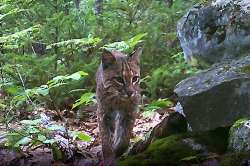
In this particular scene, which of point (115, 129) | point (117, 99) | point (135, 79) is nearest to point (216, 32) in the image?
point (135, 79)

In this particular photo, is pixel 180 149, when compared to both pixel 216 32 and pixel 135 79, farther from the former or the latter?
pixel 216 32

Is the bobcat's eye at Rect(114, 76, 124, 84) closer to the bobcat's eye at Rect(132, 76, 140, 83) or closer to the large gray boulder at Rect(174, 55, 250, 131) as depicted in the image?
the bobcat's eye at Rect(132, 76, 140, 83)

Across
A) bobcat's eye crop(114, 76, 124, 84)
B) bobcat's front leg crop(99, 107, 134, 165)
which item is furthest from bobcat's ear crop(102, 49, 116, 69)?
bobcat's front leg crop(99, 107, 134, 165)

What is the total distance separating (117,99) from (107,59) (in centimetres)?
51

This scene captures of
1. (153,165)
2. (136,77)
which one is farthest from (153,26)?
(153,165)

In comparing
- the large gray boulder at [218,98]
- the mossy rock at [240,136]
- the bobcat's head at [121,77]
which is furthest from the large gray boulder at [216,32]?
the mossy rock at [240,136]

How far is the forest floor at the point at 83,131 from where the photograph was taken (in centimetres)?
584

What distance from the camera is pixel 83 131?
8336 mm

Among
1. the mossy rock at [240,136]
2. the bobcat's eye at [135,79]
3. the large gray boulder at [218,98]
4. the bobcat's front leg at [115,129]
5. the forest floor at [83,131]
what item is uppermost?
the bobcat's eye at [135,79]

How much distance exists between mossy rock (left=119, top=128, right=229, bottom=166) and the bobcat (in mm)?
1302

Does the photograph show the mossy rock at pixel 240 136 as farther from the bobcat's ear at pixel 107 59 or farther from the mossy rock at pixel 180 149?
the bobcat's ear at pixel 107 59

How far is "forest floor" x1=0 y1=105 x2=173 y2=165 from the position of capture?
584cm

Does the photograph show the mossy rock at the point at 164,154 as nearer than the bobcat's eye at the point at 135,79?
Yes

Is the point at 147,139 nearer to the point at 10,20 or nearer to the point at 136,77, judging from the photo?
the point at 136,77
